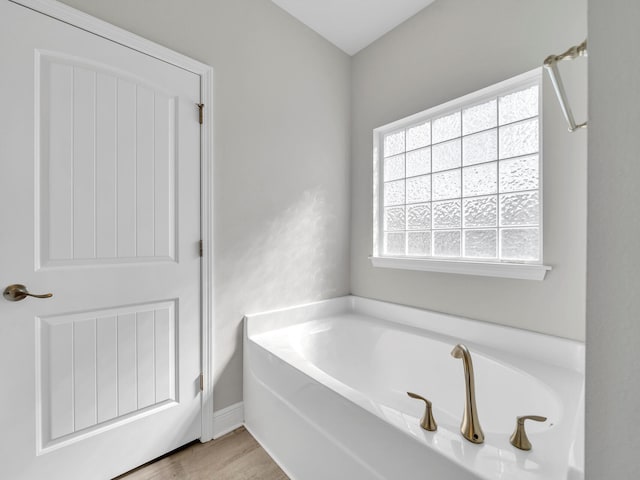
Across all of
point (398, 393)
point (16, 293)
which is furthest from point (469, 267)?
point (16, 293)

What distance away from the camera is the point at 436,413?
1588 mm

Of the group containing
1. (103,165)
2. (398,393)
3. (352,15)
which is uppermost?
(352,15)

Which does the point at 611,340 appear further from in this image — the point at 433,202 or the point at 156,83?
the point at 156,83

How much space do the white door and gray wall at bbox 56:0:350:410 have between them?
170 millimetres

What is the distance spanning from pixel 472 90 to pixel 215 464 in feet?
8.15

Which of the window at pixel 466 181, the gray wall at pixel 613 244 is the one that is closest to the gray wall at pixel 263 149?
the window at pixel 466 181

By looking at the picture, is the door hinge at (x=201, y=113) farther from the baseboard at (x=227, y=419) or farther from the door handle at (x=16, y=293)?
the baseboard at (x=227, y=419)

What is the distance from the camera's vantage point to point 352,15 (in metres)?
2.06

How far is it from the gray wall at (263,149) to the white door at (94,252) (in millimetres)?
170

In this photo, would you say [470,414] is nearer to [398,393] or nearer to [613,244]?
[613,244]

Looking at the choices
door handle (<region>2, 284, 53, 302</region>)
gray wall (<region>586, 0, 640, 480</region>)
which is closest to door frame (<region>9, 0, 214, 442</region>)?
door handle (<region>2, 284, 53, 302</region>)

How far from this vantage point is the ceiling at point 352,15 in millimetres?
1963

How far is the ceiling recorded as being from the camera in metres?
1.96

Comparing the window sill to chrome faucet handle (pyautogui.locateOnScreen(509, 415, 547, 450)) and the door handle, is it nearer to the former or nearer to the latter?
chrome faucet handle (pyautogui.locateOnScreen(509, 415, 547, 450))
